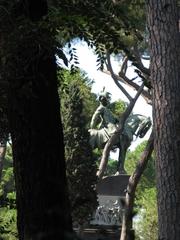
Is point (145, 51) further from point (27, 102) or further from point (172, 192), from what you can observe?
point (27, 102)

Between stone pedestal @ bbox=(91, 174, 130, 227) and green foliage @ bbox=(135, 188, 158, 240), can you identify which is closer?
green foliage @ bbox=(135, 188, 158, 240)

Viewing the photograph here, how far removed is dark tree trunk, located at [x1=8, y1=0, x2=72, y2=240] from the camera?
3092 mm

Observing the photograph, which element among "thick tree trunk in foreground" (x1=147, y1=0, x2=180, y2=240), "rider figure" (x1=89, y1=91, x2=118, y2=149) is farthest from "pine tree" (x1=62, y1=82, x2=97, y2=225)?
"thick tree trunk in foreground" (x1=147, y1=0, x2=180, y2=240)

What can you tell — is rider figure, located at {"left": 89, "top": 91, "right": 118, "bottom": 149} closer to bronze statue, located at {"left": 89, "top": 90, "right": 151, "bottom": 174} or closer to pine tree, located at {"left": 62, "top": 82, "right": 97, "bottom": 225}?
bronze statue, located at {"left": 89, "top": 90, "right": 151, "bottom": 174}

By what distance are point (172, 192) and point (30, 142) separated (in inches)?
125

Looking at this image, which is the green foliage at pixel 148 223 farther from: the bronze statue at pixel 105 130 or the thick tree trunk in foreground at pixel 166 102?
the thick tree trunk in foreground at pixel 166 102

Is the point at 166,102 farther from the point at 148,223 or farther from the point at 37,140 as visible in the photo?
the point at 148,223

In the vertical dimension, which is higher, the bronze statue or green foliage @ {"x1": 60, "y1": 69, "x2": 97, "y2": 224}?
the bronze statue

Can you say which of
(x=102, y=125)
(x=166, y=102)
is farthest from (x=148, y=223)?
(x=166, y=102)

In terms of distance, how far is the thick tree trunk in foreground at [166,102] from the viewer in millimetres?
6168

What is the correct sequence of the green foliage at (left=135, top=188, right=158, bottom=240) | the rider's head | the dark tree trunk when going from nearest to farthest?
1. the dark tree trunk
2. the green foliage at (left=135, top=188, right=158, bottom=240)
3. the rider's head

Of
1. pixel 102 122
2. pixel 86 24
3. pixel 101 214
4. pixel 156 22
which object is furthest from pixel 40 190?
pixel 102 122

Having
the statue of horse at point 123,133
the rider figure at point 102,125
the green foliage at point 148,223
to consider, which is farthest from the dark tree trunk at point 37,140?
the rider figure at point 102,125

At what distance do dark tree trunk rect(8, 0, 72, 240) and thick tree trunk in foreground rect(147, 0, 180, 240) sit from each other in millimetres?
3036
